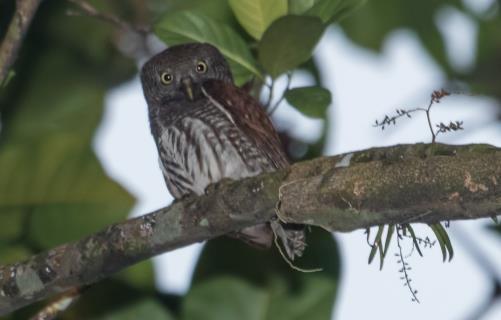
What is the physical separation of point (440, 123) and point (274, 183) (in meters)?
0.57

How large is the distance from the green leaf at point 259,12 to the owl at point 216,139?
534 mm

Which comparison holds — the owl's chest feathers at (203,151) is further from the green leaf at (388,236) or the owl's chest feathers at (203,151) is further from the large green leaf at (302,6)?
the green leaf at (388,236)

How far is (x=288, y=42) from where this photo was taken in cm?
484

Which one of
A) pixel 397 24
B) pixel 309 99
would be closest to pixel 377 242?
pixel 309 99

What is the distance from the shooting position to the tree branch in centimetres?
475

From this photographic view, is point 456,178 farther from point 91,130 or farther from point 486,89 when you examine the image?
point 91,130

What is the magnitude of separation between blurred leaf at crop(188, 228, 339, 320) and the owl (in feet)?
0.51

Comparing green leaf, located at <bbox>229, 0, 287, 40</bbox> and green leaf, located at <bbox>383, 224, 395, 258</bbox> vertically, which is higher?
green leaf, located at <bbox>229, 0, 287, 40</bbox>

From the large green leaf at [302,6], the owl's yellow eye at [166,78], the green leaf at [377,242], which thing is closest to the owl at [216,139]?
the owl's yellow eye at [166,78]

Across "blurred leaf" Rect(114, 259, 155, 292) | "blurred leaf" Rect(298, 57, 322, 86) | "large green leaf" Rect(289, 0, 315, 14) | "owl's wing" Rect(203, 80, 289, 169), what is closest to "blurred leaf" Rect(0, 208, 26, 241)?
"blurred leaf" Rect(114, 259, 155, 292)

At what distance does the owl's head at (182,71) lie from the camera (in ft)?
20.4

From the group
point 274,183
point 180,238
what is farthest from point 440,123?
point 180,238

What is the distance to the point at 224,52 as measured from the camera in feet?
16.7

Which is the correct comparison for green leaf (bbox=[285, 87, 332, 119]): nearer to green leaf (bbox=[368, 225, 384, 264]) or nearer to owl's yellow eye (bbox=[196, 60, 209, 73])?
green leaf (bbox=[368, 225, 384, 264])
